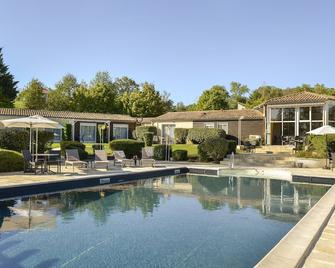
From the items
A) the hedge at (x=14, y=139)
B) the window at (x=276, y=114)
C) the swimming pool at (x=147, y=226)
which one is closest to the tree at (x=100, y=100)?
the window at (x=276, y=114)

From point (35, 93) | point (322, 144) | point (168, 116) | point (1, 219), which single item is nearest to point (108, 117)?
point (168, 116)

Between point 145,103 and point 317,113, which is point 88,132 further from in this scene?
point 317,113

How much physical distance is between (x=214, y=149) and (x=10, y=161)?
41.9ft

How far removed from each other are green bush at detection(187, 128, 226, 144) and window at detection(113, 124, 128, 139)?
1157 cm

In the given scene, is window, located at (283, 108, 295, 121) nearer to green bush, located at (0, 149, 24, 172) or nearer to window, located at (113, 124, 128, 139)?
window, located at (113, 124, 128, 139)

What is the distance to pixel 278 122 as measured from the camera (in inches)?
1096

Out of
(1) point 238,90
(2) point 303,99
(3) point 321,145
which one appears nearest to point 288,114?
(2) point 303,99

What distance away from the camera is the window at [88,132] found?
3777 centimetres

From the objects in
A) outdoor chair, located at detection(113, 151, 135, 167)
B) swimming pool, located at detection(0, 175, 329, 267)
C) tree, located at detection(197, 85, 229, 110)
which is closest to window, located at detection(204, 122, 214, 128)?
outdoor chair, located at detection(113, 151, 135, 167)

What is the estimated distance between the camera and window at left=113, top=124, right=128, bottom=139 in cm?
3969

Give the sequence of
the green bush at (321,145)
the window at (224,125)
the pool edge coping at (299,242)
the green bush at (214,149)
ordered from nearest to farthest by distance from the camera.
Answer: the pool edge coping at (299,242) < the green bush at (321,145) < the green bush at (214,149) < the window at (224,125)

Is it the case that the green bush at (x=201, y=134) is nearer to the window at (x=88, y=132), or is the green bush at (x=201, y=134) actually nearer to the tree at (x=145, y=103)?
the window at (x=88, y=132)

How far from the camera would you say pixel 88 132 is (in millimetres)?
38375

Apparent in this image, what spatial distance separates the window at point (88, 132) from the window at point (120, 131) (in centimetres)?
238
